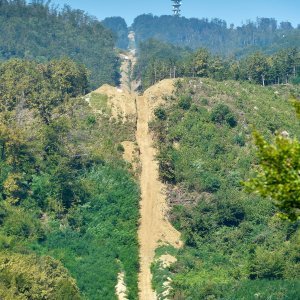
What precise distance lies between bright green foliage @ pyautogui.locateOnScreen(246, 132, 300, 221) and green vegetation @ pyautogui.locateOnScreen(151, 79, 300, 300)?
66.3 ft

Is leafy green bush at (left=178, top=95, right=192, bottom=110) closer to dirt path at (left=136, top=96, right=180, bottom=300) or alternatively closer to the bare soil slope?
the bare soil slope

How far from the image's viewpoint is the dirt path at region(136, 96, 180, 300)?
42500 mm

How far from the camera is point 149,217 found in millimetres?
48875

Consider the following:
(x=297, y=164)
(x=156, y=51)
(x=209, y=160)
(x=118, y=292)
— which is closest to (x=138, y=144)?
(x=209, y=160)

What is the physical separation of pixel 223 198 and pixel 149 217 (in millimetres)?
5978

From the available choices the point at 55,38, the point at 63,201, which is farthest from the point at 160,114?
the point at 55,38

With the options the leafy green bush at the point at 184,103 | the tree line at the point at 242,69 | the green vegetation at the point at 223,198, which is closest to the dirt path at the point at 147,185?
the green vegetation at the point at 223,198

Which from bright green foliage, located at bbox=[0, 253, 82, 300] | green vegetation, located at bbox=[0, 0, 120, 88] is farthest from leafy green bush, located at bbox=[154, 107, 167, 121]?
green vegetation, located at bbox=[0, 0, 120, 88]

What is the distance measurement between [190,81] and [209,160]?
617 inches

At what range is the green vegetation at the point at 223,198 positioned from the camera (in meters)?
38.4

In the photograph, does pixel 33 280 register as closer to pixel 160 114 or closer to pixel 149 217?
pixel 149 217

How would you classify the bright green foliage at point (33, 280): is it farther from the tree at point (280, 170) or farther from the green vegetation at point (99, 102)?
the green vegetation at point (99, 102)

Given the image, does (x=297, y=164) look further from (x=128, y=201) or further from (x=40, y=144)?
(x=40, y=144)

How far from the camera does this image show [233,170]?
53.6 meters
